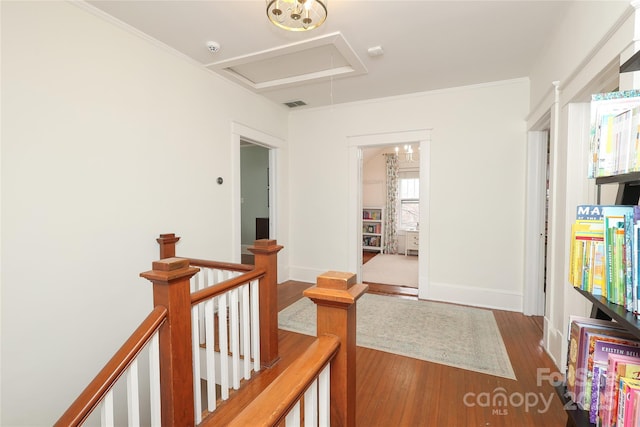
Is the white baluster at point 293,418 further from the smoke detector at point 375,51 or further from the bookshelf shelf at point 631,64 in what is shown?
the smoke detector at point 375,51

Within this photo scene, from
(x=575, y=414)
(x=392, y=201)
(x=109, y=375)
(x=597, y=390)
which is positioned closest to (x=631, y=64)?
(x=597, y=390)

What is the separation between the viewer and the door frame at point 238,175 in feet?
11.4

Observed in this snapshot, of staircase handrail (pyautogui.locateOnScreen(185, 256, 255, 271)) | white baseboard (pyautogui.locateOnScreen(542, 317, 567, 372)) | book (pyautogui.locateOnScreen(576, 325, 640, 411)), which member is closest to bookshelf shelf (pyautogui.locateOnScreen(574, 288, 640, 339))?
book (pyautogui.locateOnScreen(576, 325, 640, 411))

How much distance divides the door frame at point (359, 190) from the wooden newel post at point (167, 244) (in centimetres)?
240

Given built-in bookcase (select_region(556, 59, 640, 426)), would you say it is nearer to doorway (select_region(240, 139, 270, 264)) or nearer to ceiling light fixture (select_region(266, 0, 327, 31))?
ceiling light fixture (select_region(266, 0, 327, 31))

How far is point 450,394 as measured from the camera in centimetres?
195

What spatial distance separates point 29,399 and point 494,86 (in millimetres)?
5012

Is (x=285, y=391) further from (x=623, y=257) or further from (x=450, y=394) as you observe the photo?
(x=450, y=394)

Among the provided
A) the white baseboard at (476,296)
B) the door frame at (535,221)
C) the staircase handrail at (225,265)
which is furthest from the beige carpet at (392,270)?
the staircase handrail at (225,265)

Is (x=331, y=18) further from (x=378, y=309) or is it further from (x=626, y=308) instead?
(x=378, y=309)

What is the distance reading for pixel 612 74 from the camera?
1657mm

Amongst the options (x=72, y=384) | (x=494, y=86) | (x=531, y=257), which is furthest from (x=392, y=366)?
(x=494, y=86)

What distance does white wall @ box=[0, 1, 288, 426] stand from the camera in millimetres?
1774

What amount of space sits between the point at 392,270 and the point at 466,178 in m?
2.43
